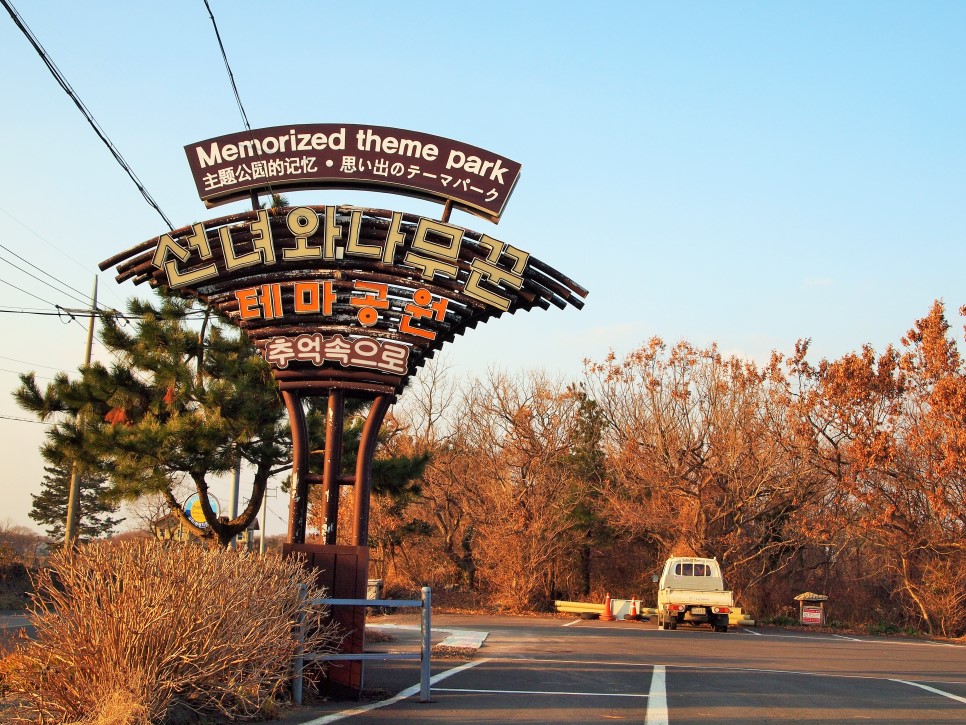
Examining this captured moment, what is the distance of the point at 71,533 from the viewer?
27.5m

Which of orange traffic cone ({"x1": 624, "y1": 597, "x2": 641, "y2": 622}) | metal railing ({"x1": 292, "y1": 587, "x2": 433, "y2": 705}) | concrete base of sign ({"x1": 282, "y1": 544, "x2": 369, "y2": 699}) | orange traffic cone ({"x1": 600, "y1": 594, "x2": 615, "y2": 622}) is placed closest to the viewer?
metal railing ({"x1": 292, "y1": 587, "x2": 433, "y2": 705})

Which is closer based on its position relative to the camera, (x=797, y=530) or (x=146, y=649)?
(x=146, y=649)

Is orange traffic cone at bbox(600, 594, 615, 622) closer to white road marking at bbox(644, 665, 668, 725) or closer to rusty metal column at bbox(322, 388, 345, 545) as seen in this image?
white road marking at bbox(644, 665, 668, 725)

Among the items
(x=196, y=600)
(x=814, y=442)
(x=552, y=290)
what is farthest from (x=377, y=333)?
(x=814, y=442)

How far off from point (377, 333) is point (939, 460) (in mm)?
24931

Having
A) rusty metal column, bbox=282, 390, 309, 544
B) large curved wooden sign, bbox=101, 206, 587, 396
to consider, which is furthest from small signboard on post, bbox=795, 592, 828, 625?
rusty metal column, bbox=282, 390, 309, 544

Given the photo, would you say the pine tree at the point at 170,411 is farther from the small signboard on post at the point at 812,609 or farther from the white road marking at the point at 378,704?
the small signboard on post at the point at 812,609

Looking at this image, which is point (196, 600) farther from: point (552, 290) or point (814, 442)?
point (814, 442)

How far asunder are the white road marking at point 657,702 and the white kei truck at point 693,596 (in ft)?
45.9

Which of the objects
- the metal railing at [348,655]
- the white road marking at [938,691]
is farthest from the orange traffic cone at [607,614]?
the metal railing at [348,655]

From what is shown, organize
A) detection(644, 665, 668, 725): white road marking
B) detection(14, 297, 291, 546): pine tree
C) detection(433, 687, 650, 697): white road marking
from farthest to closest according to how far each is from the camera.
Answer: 1. detection(14, 297, 291, 546): pine tree
2. detection(433, 687, 650, 697): white road marking
3. detection(644, 665, 668, 725): white road marking

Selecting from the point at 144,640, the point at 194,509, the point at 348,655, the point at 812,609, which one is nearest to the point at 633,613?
the point at 812,609

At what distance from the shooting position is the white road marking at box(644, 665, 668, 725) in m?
9.61

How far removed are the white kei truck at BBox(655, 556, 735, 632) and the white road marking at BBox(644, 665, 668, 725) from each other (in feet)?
45.9
